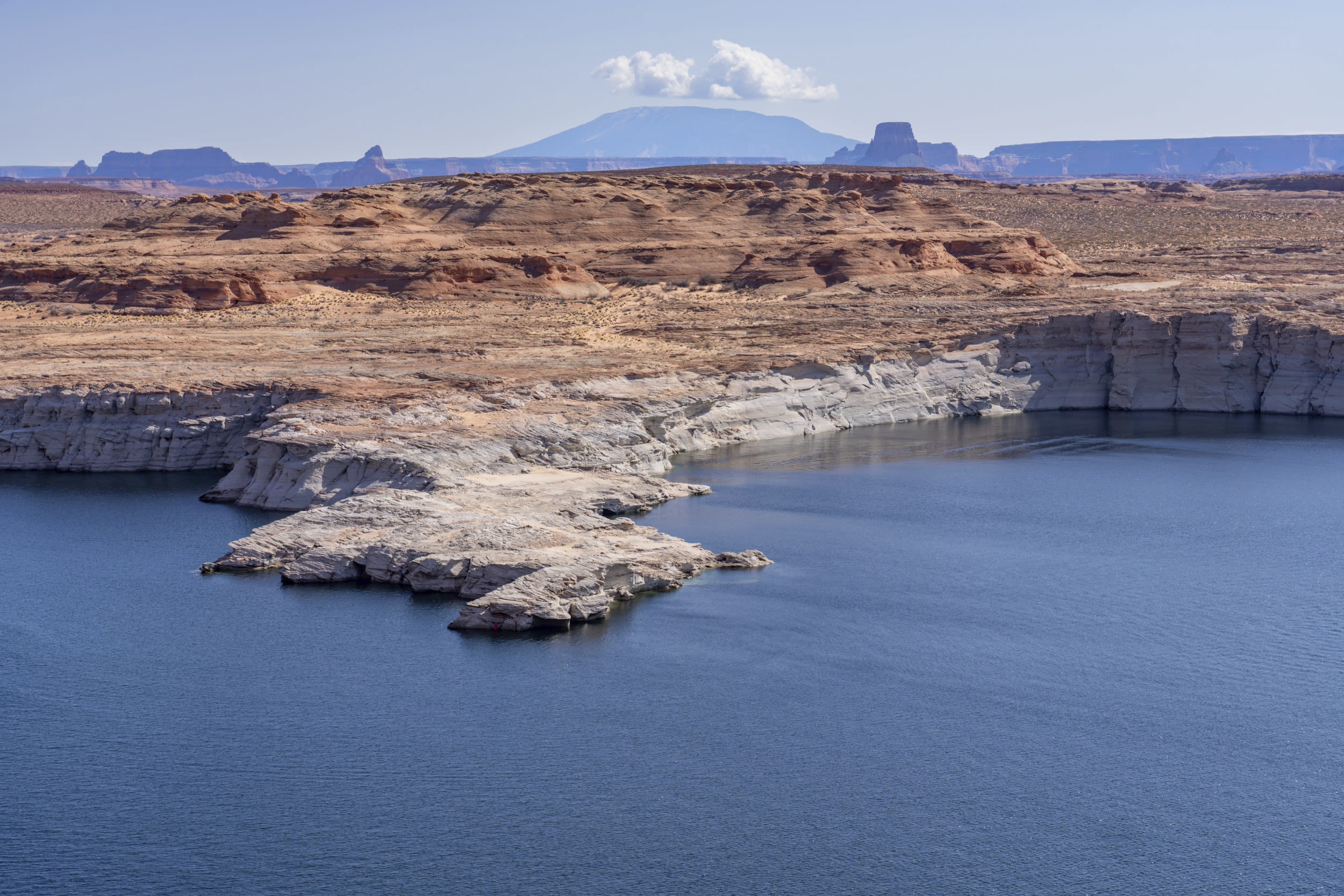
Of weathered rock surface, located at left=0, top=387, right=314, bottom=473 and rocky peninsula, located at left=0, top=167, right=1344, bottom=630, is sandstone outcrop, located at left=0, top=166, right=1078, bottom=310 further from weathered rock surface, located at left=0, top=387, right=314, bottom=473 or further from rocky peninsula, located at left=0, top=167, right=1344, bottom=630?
weathered rock surface, located at left=0, top=387, right=314, bottom=473

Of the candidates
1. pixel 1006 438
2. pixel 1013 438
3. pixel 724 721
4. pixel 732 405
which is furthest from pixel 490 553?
pixel 1013 438

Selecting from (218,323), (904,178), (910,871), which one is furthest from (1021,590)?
(904,178)

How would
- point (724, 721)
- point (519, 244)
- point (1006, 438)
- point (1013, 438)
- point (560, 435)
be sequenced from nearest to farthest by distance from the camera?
point (724, 721) → point (560, 435) → point (1006, 438) → point (1013, 438) → point (519, 244)

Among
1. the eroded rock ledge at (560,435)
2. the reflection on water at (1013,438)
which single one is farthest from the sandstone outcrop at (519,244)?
the reflection on water at (1013,438)

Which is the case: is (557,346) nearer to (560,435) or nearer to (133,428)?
(560,435)

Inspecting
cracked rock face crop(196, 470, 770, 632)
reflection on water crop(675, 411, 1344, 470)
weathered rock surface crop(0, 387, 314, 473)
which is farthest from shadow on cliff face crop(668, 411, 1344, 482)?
weathered rock surface crop(0, 387, 314, 473)

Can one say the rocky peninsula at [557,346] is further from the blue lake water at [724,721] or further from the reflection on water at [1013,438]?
the blue lake water at [724,721]
